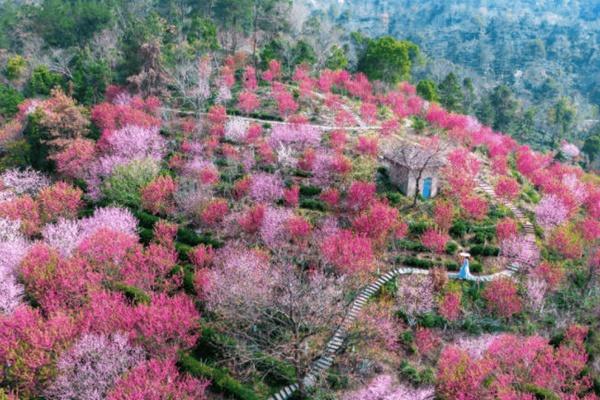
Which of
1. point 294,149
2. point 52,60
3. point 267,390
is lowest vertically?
point 267,390

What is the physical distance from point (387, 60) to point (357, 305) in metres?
40.0

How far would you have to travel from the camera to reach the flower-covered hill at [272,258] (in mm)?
21703

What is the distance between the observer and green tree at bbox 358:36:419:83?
58750 millimetres

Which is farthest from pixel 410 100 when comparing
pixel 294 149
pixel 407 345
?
pixel 407 345

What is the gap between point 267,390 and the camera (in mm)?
22594

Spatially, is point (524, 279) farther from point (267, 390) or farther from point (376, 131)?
point (376, 131)

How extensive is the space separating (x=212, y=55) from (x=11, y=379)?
154ft

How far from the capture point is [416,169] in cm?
3631

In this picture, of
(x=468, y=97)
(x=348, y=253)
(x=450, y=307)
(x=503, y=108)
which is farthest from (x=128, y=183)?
(x=468, y=97)

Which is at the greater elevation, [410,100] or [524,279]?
[410,100]

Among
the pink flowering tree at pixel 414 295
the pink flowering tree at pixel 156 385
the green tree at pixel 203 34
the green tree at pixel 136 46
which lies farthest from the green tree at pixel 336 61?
the pink flowering tree at pixel 156 385

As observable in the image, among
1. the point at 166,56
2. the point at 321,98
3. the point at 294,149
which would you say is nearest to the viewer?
the point at 294,149

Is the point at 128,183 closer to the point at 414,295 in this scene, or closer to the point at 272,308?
the point at 272,308

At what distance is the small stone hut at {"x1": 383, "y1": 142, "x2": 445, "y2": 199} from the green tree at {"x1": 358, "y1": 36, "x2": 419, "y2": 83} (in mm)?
24172
